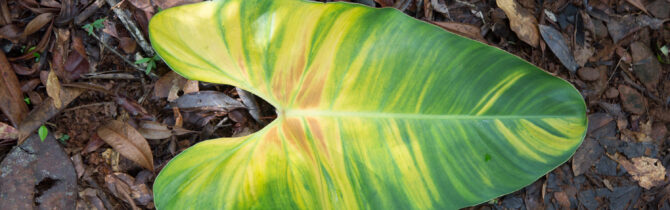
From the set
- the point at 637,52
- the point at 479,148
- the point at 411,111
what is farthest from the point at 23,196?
the point at 637,52

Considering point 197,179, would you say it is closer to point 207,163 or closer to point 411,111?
point 207,163

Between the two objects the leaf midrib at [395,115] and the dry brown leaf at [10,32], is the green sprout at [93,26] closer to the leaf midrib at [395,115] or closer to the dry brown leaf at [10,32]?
the dry brown leaf at [10,32]

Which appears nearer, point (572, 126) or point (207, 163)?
point (572, 126)

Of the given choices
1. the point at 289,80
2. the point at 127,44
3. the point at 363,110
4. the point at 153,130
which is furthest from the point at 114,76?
the point at 363,110

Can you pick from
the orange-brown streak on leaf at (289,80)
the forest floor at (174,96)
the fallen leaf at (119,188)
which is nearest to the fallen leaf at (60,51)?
the forest floor at (174,96)

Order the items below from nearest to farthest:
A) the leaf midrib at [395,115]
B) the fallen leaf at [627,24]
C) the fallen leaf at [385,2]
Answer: the leaf midrib at [395,115], the fallen leaf at [385,2], the fallen leaf at [627,24]

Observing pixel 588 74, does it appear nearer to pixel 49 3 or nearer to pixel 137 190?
pixel 137 190
